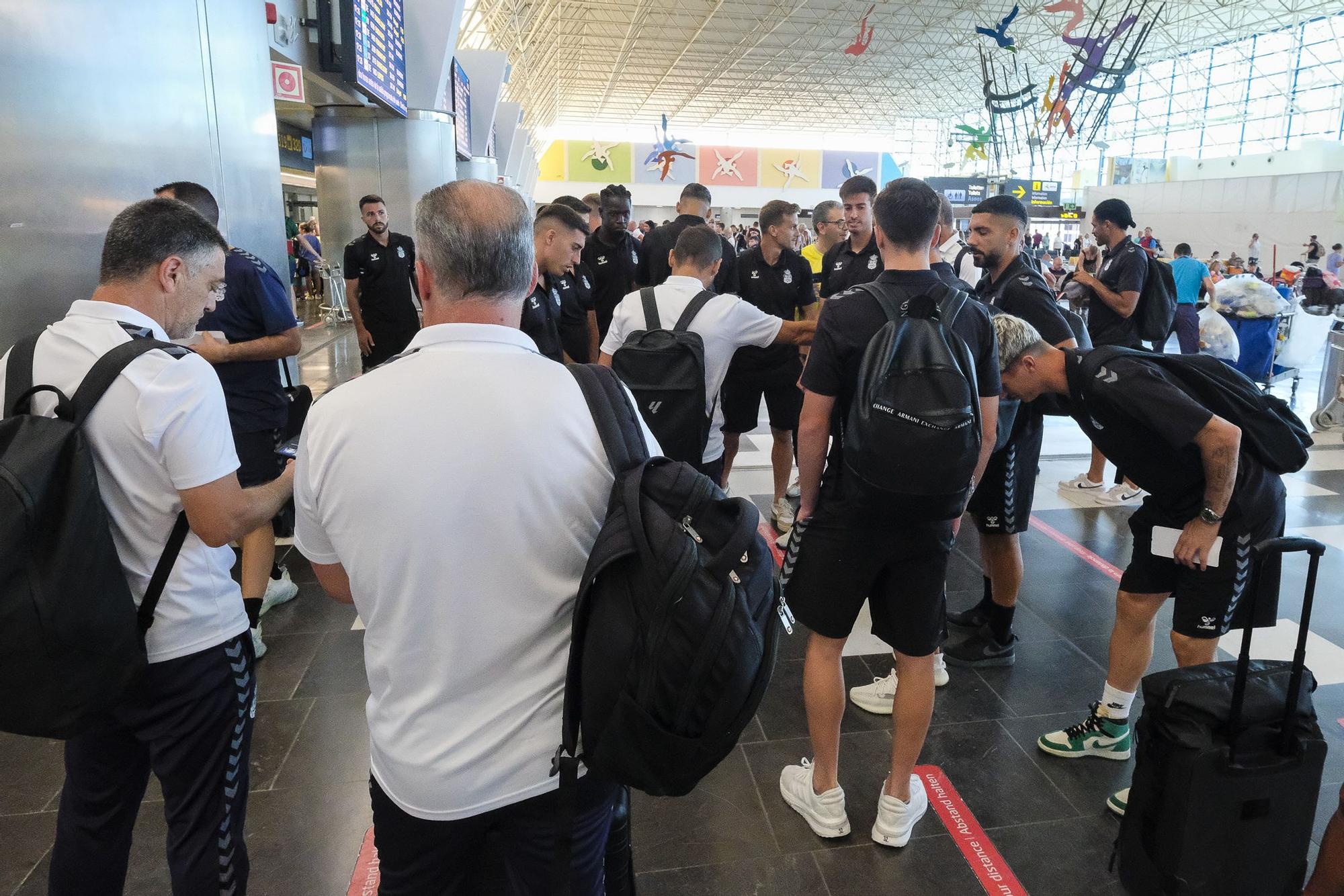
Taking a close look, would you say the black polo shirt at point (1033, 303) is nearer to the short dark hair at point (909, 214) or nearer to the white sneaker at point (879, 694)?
the short dark hair at point (909, 214)

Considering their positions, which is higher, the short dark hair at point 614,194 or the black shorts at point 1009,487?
the short dark hair at point 614,194

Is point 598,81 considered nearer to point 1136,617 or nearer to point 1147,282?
point 1147,282

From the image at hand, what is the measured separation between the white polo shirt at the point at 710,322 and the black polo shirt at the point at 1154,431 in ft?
3.33

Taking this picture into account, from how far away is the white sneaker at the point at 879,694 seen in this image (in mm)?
2926

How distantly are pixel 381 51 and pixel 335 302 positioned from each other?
256 inches

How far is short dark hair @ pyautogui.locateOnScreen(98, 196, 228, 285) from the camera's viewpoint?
1551 millimetres

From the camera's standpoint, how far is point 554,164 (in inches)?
1415

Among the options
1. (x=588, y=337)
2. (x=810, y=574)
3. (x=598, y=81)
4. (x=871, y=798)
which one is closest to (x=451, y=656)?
(x=810, y=574)

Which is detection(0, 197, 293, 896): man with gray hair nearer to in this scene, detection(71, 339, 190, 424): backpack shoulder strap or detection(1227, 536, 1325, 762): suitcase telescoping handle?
detection(71, 339, 190, 424): backpack shoulder strap

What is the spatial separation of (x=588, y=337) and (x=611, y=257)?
956 mm

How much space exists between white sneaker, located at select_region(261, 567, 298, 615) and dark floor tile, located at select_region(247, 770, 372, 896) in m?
1.39

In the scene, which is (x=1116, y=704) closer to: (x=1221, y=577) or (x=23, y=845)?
(x=1221, y=577)

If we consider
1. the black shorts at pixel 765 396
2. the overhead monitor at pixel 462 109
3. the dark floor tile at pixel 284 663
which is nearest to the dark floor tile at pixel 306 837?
the dark floor tile at pixel 284 663

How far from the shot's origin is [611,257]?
18.7 feet
